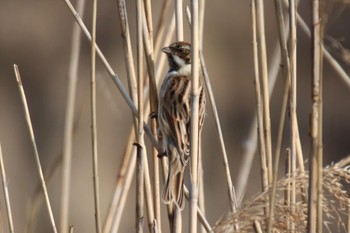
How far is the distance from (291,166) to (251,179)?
4663 millimetres

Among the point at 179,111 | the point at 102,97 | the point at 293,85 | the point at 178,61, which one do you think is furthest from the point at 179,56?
the point at 102,97

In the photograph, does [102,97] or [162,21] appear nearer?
[162,21]

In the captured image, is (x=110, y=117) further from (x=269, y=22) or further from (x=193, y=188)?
(x=193, y=188)

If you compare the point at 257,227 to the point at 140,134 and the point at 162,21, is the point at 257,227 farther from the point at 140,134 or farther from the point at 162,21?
the point at 162,21

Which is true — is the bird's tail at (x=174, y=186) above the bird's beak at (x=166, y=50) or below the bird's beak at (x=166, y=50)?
below

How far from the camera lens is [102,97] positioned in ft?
28.6

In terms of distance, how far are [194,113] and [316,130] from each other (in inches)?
20.0

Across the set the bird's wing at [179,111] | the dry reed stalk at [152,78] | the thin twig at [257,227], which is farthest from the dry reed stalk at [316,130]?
the bird's wing at [179,111]

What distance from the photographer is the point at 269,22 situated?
908 centimetres

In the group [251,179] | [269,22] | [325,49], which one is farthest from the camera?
[269,22]

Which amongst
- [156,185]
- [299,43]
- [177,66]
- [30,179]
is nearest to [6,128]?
[30,179]

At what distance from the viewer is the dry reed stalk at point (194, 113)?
11.1 ft

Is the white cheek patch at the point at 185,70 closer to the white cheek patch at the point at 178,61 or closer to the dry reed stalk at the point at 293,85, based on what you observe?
the white cheek patch at the point at 178,61

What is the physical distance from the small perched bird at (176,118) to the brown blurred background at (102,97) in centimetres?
421
